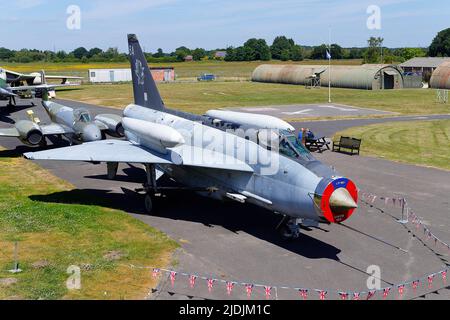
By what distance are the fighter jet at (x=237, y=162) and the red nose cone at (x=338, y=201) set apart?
0.09 ft

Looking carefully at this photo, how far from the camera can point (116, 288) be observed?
12266 millimetres

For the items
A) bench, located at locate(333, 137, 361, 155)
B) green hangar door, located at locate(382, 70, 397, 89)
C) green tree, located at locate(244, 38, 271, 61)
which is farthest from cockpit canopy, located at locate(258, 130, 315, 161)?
green tree, located at locate(244, 38, 271, 61)

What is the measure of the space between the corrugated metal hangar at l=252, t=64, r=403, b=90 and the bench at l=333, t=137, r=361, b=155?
148 feet

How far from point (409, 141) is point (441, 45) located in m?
129

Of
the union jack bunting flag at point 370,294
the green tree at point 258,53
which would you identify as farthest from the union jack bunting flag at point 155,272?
the green tree at point 258,53

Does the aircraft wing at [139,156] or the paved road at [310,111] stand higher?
the paved road at [310,111]

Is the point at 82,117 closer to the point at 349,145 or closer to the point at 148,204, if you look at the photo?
the point at 148,204

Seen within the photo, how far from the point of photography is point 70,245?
15.2 metres

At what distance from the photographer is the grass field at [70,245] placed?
12.3 m

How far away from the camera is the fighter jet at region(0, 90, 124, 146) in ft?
87.4

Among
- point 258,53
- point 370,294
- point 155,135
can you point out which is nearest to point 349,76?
point 155,135

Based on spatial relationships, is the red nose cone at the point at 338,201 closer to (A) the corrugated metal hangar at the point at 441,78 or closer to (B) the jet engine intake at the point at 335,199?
(B) the jet engine intake at the point at 335,199
